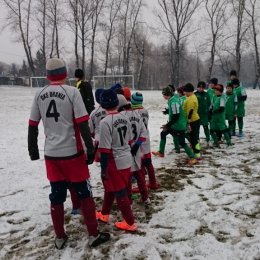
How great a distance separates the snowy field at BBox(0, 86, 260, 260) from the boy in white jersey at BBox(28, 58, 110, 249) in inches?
14.0

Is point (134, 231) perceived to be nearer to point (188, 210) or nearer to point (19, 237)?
point (188, 210)

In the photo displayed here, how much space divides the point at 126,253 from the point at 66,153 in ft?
4.27

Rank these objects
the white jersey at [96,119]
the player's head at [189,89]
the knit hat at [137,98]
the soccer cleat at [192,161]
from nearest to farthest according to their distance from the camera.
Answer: the white jersey at [96,119]
the knit hat at [137,98]
the soccer cleat at [192,161]
the player's head at [189,89]

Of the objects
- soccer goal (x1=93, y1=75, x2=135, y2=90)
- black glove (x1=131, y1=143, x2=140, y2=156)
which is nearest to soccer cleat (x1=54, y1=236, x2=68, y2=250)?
black glove (x1=131, y1=143, x2=140, y2=156)

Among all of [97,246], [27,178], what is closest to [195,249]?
[97,246]

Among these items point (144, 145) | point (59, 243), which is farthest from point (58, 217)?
point (144, 145)

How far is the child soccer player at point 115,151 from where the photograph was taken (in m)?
3.27

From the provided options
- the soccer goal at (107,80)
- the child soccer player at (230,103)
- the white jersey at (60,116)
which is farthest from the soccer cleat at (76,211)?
the soccer goal at (107,80)

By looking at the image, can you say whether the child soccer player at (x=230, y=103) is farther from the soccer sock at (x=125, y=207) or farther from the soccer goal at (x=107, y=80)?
the soccer goal at (x=107, y=80)

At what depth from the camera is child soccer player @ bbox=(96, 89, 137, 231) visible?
3.27 meters

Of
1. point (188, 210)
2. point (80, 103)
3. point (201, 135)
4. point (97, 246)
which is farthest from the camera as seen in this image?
point (201, 135)

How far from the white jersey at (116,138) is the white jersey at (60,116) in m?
0.31

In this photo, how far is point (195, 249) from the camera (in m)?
3.09

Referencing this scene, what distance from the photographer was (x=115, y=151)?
11.0 feet
